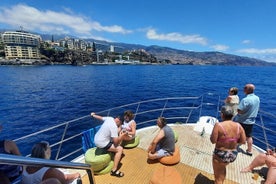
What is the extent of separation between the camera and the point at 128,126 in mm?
5605

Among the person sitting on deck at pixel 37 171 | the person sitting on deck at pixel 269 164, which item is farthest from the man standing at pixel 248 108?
the person sitting on deck at pixel 37 171

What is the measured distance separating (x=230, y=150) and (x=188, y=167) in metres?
1.66

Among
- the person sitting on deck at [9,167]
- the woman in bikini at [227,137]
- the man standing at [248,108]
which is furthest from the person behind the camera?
the man standing at [248,108]

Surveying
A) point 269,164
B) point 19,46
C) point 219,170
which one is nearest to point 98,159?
point 219,170

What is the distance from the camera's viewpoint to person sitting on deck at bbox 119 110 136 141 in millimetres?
5395

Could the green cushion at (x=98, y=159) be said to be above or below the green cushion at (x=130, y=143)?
above

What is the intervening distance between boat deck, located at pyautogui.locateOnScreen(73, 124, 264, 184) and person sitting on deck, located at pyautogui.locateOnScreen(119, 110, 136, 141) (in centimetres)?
41

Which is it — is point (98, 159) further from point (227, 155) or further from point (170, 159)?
point (227, 155)

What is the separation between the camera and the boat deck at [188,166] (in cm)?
421

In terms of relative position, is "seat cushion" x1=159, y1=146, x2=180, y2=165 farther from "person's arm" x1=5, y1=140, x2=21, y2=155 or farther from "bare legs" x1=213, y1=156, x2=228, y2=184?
"person's arm" x1=5, y1=140, x2=21, y2=155

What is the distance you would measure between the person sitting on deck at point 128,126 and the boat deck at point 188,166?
1.34 ft

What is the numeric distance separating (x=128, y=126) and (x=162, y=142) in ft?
4.63

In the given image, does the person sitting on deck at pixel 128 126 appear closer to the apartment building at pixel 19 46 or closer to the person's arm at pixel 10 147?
the person's arm at pixel 10 147

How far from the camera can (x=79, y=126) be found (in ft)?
46.9
